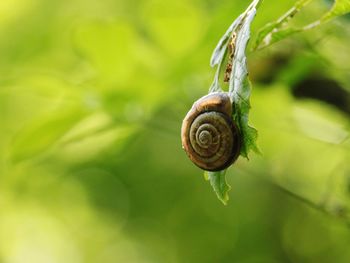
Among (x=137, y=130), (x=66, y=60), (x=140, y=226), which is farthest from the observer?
(x=140, y=226)

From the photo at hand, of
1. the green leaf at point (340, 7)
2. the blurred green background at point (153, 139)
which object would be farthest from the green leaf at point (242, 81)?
the blurred green background at point (153, 139)

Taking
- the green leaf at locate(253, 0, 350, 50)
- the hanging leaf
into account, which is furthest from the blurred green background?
the hanging leaf

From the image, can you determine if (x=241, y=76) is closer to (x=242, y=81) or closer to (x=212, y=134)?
(x=242, y=81)

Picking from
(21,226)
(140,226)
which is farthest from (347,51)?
(21,226)

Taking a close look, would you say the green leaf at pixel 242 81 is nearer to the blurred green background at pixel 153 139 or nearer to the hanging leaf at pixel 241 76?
the hanging leaf at pixel 241 76

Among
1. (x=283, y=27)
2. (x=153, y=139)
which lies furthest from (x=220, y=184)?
(x=153, y=139)

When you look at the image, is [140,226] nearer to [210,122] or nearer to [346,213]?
[346,213]

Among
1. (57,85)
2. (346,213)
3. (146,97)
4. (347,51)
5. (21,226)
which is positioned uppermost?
(57,85)

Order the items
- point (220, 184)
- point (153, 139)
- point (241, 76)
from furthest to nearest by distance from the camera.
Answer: point (153, 139) < point (220, 184) < point (241, 76)
